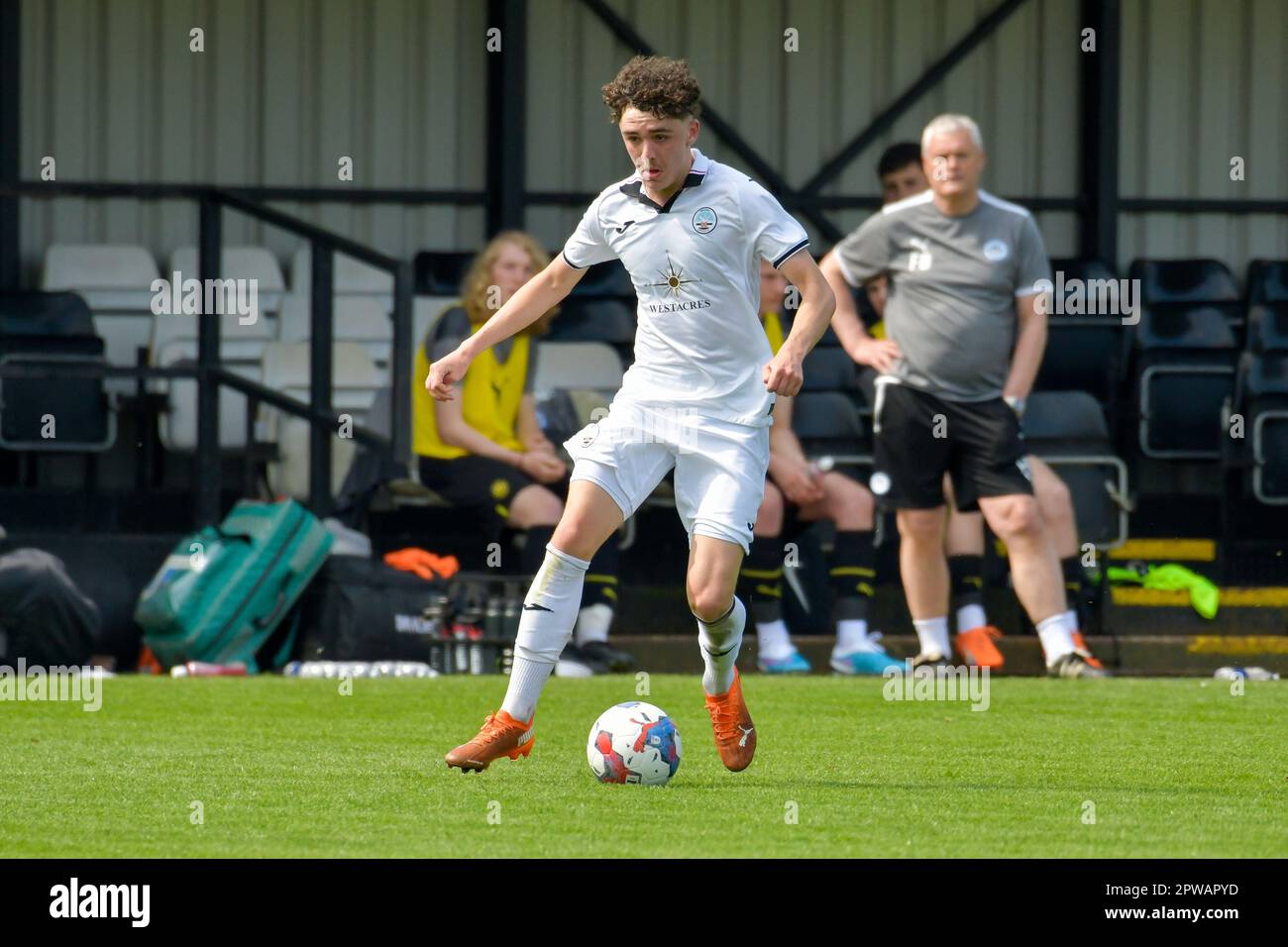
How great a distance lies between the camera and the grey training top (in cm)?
976

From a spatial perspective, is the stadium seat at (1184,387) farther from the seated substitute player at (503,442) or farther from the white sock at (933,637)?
the seated substitute player at (503,442)

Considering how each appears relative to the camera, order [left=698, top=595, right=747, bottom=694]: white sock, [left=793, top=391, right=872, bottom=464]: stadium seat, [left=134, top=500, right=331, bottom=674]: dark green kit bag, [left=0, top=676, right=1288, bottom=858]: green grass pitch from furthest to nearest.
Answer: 1. [left=793, top=391, right=872, bottom=464]: stadium seat
2. [left=134, top=500, right=331, bottom=674]: dark green kit bag
3. [left=698, top=595, right=747, bottom=694]: white sock
4. [left=0, top=676, right=1288, bottom=858]: green grass pitch

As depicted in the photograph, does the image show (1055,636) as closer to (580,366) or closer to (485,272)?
(485,272)

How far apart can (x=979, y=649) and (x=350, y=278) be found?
531 centimetres

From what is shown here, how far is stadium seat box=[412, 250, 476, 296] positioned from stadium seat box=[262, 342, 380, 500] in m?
0.94

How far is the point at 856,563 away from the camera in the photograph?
34.9 feet

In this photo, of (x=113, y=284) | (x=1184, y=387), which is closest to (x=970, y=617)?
(x=1184, y=387)

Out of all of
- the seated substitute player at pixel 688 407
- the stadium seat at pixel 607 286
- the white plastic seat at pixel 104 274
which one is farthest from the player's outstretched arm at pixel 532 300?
the white plastic seat at pixel 104 274

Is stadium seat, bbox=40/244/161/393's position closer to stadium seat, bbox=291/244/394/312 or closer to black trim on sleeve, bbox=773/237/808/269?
stadium seat, bbox=291/244/394/312

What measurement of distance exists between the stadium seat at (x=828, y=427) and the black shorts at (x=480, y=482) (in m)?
1.83

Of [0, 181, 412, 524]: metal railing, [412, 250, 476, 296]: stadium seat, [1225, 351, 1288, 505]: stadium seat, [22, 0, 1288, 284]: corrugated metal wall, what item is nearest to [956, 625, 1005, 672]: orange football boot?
[0, 181, 412, 524]: metal railing
